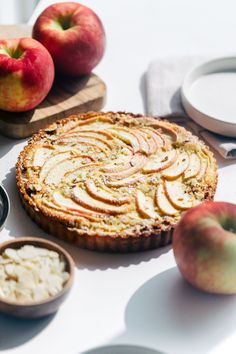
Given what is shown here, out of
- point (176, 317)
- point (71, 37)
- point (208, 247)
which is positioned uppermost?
point (71, 37)

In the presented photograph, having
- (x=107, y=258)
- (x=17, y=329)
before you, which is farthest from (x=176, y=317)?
(x=17, y=329)

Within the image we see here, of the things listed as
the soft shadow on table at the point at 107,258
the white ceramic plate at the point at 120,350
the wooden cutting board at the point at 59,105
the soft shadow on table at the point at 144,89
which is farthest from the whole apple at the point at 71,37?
the white ceramic plate at the point at 120,350

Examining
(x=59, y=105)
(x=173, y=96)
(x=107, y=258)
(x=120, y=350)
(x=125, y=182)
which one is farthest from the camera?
(x=173, y=96)

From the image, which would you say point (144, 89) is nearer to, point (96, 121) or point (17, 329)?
point (96, 121)

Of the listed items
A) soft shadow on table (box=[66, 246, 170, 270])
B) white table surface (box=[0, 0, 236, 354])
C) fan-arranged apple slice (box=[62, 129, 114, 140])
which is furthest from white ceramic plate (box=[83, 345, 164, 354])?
fan-arranged apple slice (box=[62, 129, 114, 140])

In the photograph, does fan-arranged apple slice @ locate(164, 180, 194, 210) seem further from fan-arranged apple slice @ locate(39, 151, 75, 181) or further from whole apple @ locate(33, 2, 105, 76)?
whole apple @ locate(33, 2, 105, 76)

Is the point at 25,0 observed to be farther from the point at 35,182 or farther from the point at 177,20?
the point at 35,182
